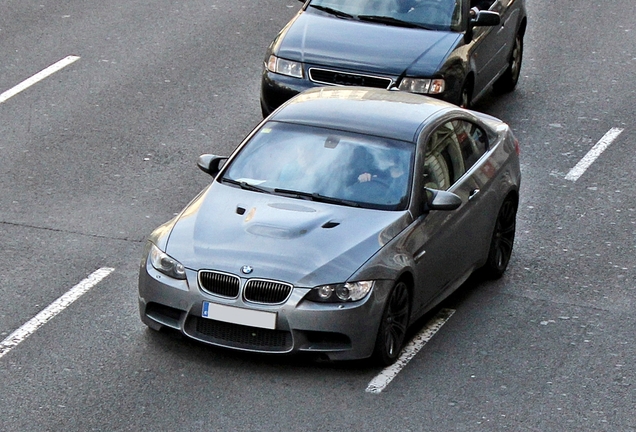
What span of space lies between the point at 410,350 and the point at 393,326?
371 millimetres

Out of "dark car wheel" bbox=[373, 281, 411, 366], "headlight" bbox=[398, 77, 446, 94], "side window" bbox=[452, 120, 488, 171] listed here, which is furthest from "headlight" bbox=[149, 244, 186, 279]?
"headlight" bbox=[398, 77, 446, 94]

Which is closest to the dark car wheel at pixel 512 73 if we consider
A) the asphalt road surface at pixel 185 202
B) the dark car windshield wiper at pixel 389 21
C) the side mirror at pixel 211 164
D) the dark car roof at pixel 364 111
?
the asphalt road surface at pixel 185 202

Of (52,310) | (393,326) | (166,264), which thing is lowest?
(52,310)

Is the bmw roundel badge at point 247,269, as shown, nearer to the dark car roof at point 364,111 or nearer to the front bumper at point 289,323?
the front bumper at point 289,323

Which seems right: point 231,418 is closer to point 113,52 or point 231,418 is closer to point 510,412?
point 510,412

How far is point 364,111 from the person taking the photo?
1084 centimetres

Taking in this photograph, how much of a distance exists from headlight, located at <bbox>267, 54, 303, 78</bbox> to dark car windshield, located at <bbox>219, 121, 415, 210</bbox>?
11.0 feet

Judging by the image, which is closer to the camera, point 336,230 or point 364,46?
point 336,230

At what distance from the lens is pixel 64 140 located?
14.4m

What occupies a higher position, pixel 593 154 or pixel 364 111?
pixel 364 111

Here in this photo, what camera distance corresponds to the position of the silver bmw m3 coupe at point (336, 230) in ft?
30.6

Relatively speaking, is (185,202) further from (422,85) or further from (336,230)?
(336,230)

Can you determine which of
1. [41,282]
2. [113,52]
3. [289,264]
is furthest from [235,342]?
[113,52]

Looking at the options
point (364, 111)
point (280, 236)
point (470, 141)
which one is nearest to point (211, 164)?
point (364, 111)
